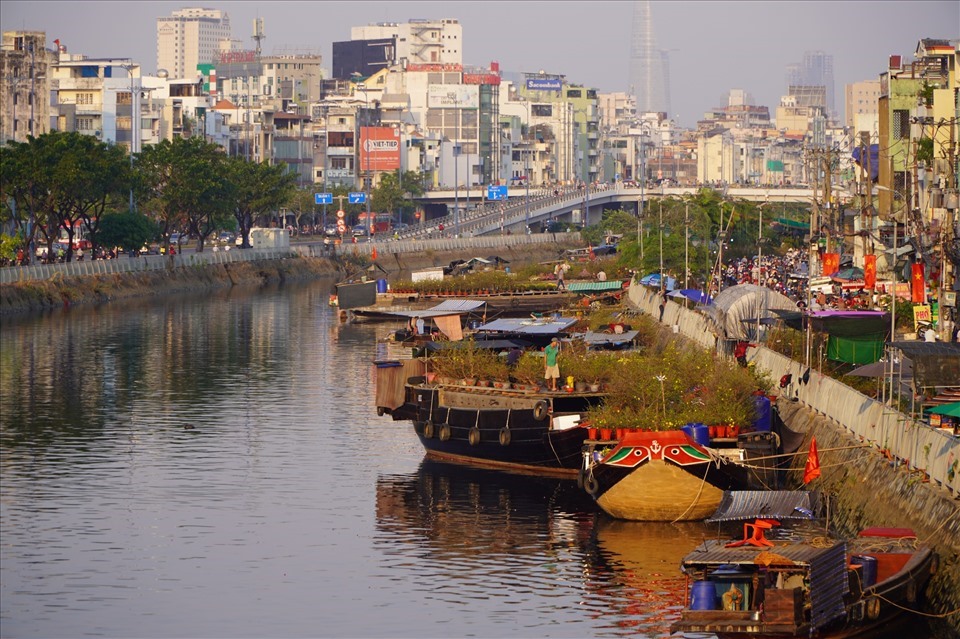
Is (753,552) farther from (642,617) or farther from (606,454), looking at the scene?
(606,454)

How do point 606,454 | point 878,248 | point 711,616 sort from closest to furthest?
point 711,616
point 606,454
point 878,248

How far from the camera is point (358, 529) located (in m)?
40.0

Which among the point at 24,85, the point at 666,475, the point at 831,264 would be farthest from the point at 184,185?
the point at 666,475

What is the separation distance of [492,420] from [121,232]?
76.5 m

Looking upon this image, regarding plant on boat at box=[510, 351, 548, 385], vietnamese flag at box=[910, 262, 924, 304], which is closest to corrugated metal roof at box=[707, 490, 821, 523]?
plant on boat at box=[510, 351, 548, 385]

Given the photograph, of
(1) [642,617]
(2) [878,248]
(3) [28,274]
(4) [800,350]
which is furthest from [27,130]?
(1) [642,617]

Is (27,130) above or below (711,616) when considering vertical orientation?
above

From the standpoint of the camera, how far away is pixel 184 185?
126875 mm

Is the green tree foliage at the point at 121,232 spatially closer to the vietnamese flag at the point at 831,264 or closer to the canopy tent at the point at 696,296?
the vietnamese flag at the point at 831,264

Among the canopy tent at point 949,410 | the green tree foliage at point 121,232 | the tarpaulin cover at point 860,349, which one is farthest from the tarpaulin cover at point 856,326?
the green tree foliage at point 121,232

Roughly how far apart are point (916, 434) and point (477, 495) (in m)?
13.7

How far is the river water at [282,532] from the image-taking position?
33062 millimetres

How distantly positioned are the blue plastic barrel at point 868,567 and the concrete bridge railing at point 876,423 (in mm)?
2033

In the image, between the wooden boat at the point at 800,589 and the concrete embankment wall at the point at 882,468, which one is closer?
the wooden boat at the point at 800,589
